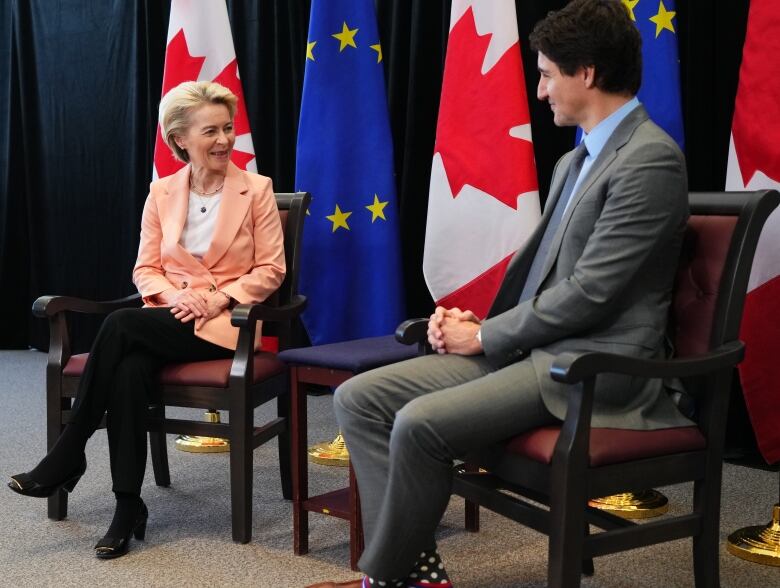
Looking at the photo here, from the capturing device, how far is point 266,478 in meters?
3.40

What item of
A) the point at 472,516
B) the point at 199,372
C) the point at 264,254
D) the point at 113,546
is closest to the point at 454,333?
the point at 472,516

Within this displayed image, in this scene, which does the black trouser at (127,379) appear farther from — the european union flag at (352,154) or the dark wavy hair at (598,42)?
the dark wavy hair at (598,42)

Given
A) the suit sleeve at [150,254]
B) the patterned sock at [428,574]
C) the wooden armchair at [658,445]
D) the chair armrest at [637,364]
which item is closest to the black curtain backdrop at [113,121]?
the suit sleeve at [150,254]

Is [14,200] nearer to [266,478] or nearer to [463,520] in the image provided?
[266,478]

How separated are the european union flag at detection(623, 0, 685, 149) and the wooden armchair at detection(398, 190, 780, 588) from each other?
822 mm

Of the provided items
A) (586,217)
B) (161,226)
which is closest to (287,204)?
(161,226)

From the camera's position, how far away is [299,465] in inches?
106

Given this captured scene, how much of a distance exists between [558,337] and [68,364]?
1.54m

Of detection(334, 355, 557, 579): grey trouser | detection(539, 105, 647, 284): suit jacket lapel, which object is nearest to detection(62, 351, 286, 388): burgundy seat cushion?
detection(334, 355, 557, 579): grey trouser

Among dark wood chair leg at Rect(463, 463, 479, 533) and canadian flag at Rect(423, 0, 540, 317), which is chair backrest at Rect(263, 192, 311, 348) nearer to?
canadian flag at Rect(423, 0, 540, 317)

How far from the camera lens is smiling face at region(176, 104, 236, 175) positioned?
3102 millimetres

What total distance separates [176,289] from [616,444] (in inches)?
63.8

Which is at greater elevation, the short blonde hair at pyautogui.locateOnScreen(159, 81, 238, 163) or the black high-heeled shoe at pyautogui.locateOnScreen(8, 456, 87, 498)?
the short blonde hair at pyautogui.locateOnScreen(159, 81, 238, 163)

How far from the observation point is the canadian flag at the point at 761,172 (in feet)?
9.04
